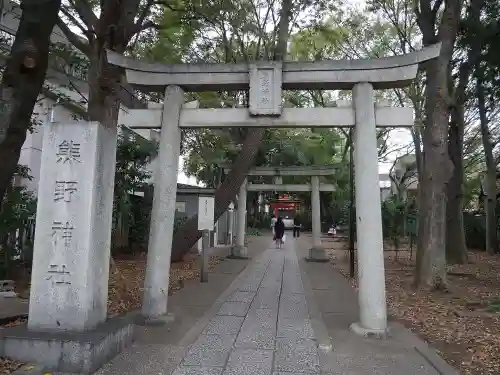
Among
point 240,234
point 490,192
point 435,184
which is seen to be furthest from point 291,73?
point 490,192

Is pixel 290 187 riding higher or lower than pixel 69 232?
higher

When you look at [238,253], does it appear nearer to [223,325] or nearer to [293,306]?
[293,306]

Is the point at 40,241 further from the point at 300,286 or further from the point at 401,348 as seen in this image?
the point at 300,286

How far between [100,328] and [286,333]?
246cm

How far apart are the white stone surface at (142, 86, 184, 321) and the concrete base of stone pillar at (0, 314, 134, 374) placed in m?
1.85

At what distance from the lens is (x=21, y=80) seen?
4.23 metres

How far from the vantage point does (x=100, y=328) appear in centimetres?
500

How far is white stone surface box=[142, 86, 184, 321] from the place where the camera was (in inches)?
259

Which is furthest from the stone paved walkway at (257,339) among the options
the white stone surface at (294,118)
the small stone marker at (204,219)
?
the white stone surface at (294,118)

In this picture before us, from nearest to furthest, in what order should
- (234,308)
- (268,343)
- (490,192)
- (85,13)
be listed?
(268,343)
(234,308)
(85,13)
(490,192)

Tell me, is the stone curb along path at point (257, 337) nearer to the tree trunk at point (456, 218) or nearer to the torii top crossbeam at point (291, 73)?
the torii top crossbeam at point (291, 73)

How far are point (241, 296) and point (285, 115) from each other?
405 cm

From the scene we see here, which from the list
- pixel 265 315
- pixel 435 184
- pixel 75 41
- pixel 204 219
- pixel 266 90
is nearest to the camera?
pixel 266 90

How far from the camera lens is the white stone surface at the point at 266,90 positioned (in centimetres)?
657
